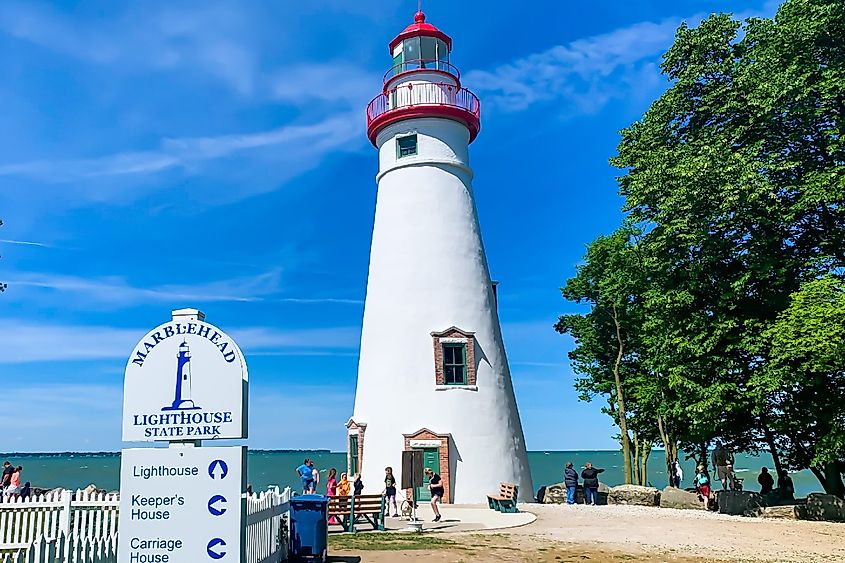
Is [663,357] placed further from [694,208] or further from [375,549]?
[375,549]

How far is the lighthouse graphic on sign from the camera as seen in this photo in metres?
8.45

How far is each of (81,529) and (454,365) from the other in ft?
40.0

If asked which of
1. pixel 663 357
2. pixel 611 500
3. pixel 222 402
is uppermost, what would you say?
pixel 663 357

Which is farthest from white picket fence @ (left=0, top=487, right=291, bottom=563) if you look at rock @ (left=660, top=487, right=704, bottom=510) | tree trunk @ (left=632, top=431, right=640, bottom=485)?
tree trunk @ (left=632, top=431, right=640, bottom=485)

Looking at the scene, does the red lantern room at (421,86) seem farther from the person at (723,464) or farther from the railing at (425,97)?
the person at (723,464)

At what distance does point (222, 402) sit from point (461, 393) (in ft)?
47.1

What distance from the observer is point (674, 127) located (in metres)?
24.1

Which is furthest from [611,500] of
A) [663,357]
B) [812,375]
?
[812,375]

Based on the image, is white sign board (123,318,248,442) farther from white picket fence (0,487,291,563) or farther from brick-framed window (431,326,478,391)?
brick-framed window (431,326,478,391)

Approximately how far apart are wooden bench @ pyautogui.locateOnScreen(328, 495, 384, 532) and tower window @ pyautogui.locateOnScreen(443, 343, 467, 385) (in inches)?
243

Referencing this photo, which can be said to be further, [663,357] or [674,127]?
[674,127]

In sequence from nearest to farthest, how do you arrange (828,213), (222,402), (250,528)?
(222,402)
(250,528)
(828,213)

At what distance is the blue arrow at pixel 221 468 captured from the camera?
8.34 metres

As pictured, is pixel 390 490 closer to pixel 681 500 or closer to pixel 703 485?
pixel 681 500
